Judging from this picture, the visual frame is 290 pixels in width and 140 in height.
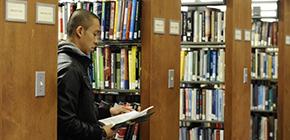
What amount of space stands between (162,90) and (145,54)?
320 mm

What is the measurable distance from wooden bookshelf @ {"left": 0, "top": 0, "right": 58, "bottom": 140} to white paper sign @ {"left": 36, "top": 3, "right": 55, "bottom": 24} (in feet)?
0.07

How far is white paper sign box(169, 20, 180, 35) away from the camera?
384cm

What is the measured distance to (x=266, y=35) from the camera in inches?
242

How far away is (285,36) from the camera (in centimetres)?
594

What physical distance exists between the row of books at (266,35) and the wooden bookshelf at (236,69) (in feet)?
3.81

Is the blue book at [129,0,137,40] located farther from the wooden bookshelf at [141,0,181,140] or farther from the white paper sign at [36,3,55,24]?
the white paper sign at [36,3,55,24]

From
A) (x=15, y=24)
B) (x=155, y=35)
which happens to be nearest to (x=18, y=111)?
(x=15, y=24)

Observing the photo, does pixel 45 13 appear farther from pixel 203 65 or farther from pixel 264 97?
pixel 264 97

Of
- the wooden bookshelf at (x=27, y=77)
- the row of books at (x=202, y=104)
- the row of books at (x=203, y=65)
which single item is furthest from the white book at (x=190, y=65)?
the wooden bookshelf at (x=27, y=77)

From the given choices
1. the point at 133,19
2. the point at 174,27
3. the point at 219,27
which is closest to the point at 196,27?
the point at 219,27

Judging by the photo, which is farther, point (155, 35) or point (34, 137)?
point (155, 35)

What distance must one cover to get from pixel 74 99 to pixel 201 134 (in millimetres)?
2660

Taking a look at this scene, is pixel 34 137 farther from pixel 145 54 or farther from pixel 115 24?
pixel 115 24

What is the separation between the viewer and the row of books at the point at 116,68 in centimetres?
381
